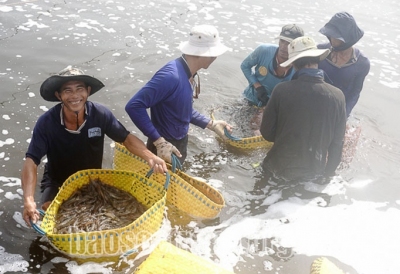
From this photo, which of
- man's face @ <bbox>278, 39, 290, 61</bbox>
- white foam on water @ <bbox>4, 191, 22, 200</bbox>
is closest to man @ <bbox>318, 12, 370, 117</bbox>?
man's face @ <bbox>278, 39, 290, 61</bbox>

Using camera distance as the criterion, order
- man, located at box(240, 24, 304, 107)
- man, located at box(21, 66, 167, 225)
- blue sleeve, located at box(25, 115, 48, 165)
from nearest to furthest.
Result: 1. man, located at box(21, 66, 167, 225)
2. blue sleeve, located at box(25, 115, 48, 165)
3. man, located at box(240, 24, 304, 107)

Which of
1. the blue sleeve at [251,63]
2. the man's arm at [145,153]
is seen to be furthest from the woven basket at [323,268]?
the blue sleeve at [251,63]

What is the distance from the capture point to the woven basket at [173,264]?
3258 millimetres

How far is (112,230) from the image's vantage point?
12.4ft

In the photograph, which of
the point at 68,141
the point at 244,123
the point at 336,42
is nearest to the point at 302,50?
the point at 336,42

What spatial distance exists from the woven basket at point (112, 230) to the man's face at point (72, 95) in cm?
89

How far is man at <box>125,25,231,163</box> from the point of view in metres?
4.48

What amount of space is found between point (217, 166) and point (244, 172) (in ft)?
1.61

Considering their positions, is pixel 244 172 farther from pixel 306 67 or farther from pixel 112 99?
pixel 112 99

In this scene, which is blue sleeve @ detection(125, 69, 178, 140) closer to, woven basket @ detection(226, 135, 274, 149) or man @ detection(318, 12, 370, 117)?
woven basket @ detection(226, 135, 274, 149)

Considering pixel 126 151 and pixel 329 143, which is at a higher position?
pixel 329 143

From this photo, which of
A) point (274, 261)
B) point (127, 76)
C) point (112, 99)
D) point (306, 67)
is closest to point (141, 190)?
point (274, 261)

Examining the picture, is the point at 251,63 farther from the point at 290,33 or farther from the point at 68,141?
the point at 68,141

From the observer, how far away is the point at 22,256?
14.1 feet
